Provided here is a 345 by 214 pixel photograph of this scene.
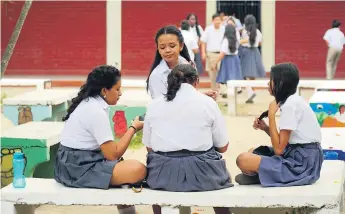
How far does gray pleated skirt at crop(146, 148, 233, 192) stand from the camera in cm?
585

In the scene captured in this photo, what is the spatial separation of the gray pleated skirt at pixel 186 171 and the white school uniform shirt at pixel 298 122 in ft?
1.76

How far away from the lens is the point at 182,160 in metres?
5.84

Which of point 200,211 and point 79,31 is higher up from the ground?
point 79,31

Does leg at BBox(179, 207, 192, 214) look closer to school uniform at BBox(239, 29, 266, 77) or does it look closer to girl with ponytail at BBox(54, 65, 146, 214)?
girl with ponytail at BBox(54, 65, 146, 214)

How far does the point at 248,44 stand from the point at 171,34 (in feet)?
31.3

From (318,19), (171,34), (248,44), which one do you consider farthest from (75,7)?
(171,34)

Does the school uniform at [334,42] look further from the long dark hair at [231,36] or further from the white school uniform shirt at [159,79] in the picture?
the white school uniform shirt at [159,79]

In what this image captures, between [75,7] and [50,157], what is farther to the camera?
[75,7]

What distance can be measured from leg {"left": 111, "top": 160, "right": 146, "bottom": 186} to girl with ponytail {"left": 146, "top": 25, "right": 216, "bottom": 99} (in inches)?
34.7

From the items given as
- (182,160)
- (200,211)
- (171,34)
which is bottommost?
(200,211)

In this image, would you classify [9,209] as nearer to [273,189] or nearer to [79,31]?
[273,189]

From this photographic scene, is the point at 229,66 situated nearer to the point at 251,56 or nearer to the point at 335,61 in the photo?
the point at 251,56

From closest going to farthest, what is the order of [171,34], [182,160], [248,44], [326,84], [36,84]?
[182,160] < [171,34] < [326,84] < [36,84] < [248,44]

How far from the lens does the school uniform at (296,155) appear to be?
19.6 feet
